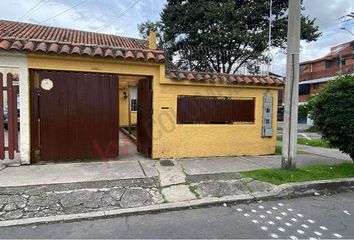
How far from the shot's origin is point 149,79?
746 cm

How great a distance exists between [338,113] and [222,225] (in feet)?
14.9

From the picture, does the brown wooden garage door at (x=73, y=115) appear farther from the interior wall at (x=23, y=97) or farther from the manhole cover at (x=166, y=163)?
the manhole cover at (x=166, y=163)

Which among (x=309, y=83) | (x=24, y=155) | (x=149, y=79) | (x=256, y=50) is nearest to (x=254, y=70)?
(x=256, y=50)

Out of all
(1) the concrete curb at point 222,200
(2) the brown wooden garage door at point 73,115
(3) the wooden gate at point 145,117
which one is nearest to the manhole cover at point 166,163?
(3) the wooden gate at point 145,117

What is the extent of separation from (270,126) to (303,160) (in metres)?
1.39

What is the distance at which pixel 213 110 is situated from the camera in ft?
26.1

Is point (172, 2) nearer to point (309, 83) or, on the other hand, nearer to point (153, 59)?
point (153, 59)

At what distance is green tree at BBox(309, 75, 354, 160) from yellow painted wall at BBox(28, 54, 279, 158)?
1.79 metres

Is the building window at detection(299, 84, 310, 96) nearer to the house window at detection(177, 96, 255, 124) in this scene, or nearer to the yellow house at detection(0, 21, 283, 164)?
the yellow house at detection(0, 21, 283, 164)

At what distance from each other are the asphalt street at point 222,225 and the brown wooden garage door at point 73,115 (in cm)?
314

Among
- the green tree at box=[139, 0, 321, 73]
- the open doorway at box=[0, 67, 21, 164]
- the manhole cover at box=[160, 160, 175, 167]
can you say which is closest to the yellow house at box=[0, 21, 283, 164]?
the open doorway at box=[0, 67, 21, 164]

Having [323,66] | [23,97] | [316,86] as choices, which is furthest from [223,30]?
[323,66]

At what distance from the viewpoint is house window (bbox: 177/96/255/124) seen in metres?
7.68

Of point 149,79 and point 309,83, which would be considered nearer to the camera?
point 149,79
